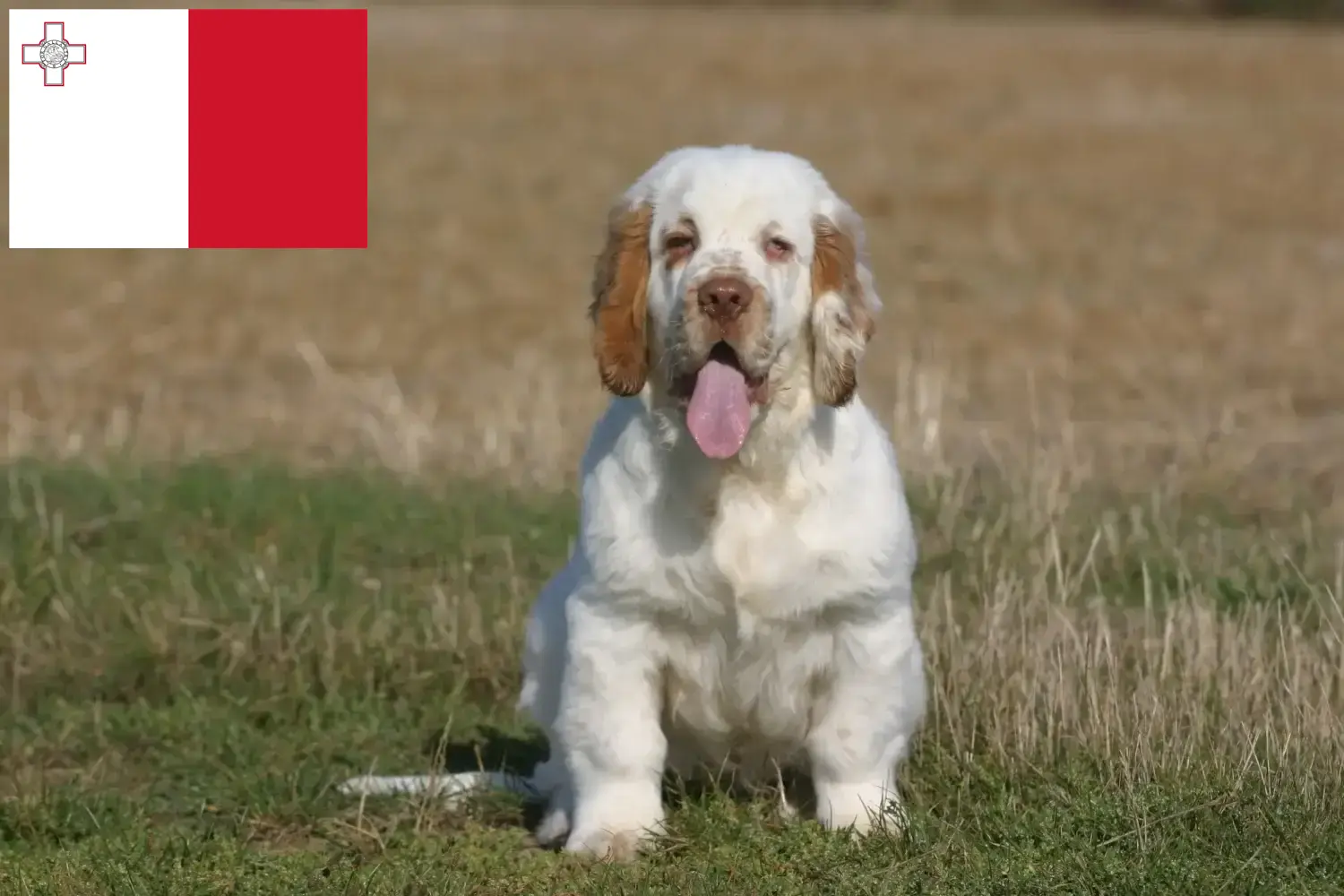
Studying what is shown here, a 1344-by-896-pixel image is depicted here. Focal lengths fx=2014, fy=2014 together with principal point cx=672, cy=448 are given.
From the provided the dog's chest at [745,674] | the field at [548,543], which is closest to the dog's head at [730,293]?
the dog's chest at [745,674]

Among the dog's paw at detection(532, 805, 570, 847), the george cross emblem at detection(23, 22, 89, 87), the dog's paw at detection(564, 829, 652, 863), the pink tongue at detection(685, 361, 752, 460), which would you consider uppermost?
the george cross emblem at detection(23, 22, 89, 87)

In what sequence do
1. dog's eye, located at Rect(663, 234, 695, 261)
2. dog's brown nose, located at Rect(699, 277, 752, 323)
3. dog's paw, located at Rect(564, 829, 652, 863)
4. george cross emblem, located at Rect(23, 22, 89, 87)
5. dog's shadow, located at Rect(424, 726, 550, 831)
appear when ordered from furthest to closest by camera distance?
george cross emblem, located at Rect(23, 22, 89, 87)
dog's shadow, located at Rect(424, 726, 550, 831)
dog's paw, located at Rect(564, 829, 652, 863)
dog's eye, located at Rect(663, 234, 695, 261)
dog's brown nose, located at Rect(699, 277, 752, 323)

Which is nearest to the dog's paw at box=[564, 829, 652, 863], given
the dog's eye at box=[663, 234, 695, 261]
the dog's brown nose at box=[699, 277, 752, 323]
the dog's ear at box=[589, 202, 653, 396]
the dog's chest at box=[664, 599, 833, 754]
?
the dog's chest at box=[664, 599, 833, 754]

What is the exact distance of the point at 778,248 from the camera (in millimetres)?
5145

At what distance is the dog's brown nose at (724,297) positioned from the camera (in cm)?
495

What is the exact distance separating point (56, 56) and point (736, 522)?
6.47 m

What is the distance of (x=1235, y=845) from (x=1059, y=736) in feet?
3.13

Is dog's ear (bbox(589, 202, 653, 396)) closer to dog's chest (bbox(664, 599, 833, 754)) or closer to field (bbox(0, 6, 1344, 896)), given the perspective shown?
dog's chest (bbox(664, 599, 833, 754))

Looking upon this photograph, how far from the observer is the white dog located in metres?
5.14

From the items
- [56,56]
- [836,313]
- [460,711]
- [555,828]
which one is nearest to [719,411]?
[836,313]

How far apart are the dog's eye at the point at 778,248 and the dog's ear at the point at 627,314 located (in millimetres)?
320

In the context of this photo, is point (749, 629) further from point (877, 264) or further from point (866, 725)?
point (877, 264)

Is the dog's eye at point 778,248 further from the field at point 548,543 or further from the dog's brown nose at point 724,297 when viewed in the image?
the field at point 548,543

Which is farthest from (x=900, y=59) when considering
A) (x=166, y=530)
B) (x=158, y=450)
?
(x=166, y=530)
